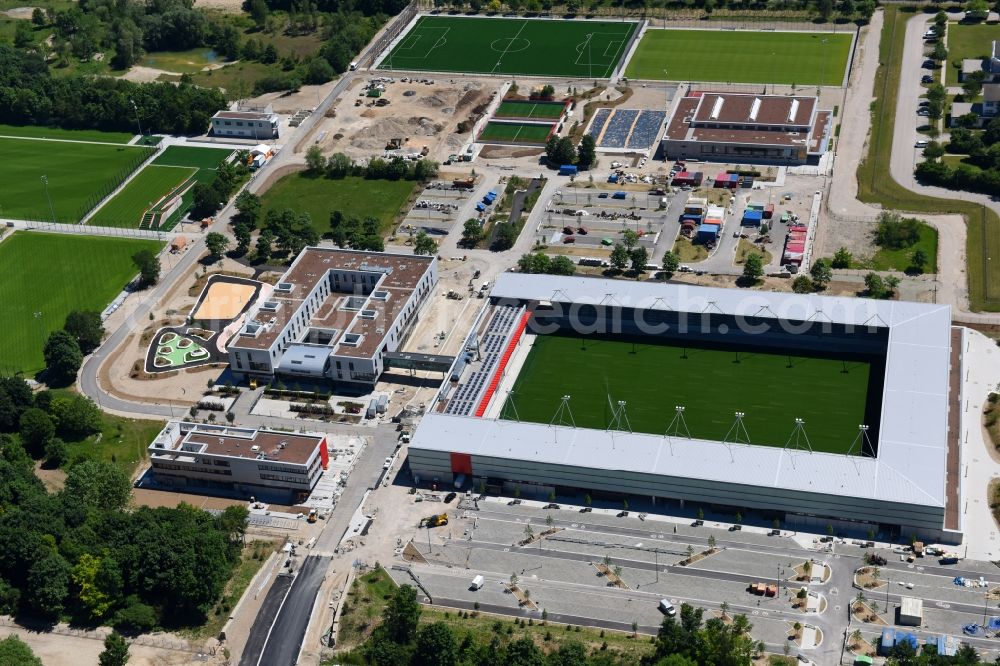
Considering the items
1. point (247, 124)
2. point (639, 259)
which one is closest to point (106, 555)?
point (639, 259)

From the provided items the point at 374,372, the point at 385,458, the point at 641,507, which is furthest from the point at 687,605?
the point at 374,372

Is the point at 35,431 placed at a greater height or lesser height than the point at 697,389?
lesser

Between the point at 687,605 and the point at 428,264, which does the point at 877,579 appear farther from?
the point at 428,264

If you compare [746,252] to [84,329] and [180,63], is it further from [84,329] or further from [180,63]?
[180,63]

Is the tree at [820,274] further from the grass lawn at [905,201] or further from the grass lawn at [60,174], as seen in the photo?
the grass lawn at [60,174]

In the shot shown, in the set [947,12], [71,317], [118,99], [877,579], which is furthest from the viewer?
[947,12]

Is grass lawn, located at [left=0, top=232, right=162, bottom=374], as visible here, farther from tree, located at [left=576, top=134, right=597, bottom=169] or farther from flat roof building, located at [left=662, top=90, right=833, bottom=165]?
flat roof building, located at [left=662, top=90, right=833, bottom=165]

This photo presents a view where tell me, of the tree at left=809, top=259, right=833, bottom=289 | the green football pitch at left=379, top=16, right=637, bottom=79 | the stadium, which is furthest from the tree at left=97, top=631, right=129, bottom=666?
the green football pitch at left=379, top=16, right=637, bottom=79
